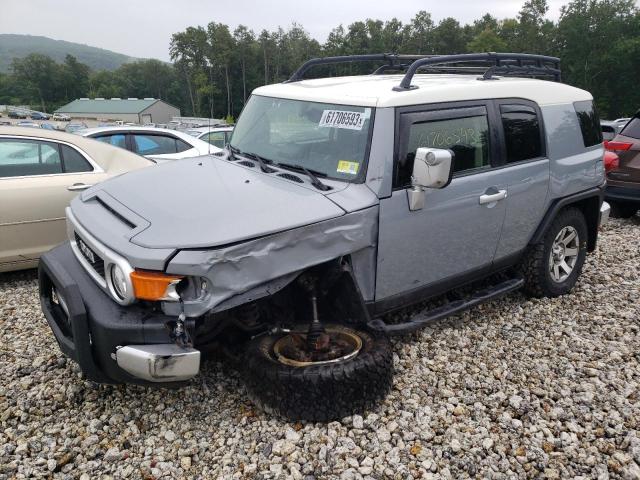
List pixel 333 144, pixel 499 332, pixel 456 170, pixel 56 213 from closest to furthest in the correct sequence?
pixel 333 144, pixel 456 170, pixel 499 332, pixel 56 213

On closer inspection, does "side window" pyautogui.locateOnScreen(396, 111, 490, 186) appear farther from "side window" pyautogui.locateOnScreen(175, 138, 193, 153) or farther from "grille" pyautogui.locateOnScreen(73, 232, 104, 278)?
"side window" pyautogui.locateOnScreen(175, 138, 193, 153)

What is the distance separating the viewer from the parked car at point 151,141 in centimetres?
785

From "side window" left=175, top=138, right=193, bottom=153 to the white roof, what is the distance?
405 centimetres

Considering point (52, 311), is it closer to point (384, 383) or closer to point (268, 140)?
point (268, 140)

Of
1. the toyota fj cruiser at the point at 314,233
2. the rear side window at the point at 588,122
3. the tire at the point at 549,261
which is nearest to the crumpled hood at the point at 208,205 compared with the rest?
the toyota fj cruiser at the point at 314,233

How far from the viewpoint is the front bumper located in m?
2.50

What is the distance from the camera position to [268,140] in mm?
3820

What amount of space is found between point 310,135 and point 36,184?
10.1ft

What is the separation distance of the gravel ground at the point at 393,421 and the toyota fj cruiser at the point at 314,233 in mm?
272

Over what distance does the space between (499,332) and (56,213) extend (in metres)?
4.21

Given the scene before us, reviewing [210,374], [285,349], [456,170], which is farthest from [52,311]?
[456,170]

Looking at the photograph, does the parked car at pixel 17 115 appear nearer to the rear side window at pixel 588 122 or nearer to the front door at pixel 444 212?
the rear side window at pixel 588 122

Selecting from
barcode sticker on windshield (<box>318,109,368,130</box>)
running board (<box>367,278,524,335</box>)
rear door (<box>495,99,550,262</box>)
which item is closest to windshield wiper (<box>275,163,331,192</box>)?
barcode sticker on windshield (<box>318,109,368,130</box>)

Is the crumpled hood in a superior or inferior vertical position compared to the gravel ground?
superior
